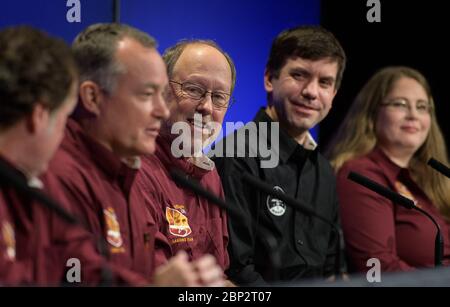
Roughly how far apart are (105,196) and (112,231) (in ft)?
0.32

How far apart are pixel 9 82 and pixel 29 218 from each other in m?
0.30

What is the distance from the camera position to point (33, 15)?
3.22 m

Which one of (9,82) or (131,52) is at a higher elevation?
(131,52)

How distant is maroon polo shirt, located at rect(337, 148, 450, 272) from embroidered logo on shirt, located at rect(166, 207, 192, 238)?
102cm

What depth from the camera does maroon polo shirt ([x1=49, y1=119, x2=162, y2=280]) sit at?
213 centimetres

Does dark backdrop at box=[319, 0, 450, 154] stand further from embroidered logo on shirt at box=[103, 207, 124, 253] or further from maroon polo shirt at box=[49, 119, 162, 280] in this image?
embroidered logo on shirt at box=[103, 207, 124, 253]

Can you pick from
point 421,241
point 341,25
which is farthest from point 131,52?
point 341,25

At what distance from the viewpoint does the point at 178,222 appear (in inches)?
110

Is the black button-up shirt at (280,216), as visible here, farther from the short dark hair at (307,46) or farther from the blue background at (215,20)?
the blue background at (215,20)

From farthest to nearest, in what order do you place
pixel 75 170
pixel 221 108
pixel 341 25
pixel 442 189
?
1. pixel 341 25
2. pixel 442 189
3. pixel 221 108
4. pixel 75 170

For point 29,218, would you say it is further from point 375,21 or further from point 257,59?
point 375,21

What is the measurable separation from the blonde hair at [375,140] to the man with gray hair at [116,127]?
1.74 meters

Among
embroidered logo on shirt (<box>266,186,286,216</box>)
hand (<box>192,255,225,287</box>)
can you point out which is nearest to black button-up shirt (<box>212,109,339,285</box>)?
embroidered logo on shirt (<box>266,186,286,216</box>)
